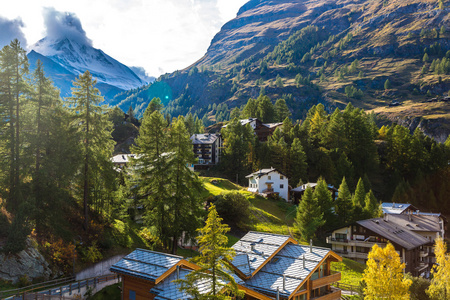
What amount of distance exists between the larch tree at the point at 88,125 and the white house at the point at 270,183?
46.6 m

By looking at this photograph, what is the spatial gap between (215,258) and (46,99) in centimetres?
2411

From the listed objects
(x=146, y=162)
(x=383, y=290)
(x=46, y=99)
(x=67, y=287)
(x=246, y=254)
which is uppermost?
(x=46, y=99)

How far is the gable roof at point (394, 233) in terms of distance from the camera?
54250 millimetres

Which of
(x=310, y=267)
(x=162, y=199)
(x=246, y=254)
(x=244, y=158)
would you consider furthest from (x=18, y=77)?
(x=244, y=158)

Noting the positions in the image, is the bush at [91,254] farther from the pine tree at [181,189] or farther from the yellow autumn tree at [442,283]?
the yellow autumn tree at [442,283]

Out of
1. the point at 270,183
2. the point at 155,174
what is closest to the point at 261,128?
the point at 270,183

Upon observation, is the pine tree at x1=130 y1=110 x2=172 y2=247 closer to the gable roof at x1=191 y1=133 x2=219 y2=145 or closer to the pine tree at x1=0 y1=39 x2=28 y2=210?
the pine tree at x1=0 y1=39 x2=28 y2=210

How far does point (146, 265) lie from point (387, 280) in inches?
794

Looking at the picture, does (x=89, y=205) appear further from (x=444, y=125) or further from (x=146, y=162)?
(x=444, y=125)

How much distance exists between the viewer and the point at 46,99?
101 feet

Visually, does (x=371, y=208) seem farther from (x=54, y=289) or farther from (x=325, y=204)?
(x=54, y=289)

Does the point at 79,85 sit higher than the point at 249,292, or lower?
higher

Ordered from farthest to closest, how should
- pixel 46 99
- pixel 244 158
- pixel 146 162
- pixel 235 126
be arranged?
pixel 235 126
pixel 244 158
pixel 146 162
pixel 46 99

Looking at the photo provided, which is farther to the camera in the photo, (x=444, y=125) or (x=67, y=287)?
(x=444, y=125)
